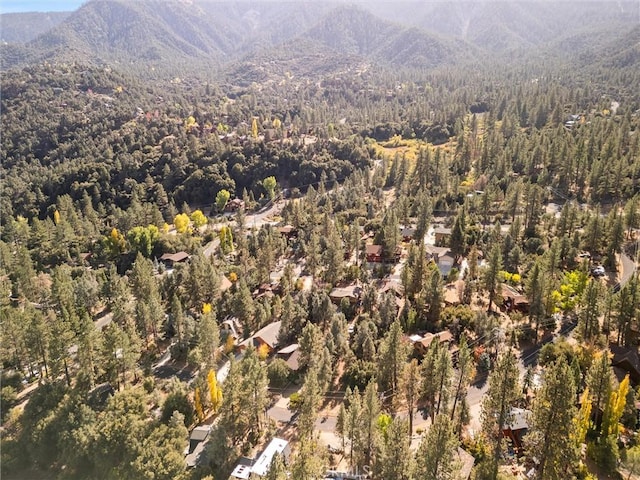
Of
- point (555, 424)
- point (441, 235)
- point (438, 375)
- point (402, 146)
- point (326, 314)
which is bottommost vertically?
point (326, 314)

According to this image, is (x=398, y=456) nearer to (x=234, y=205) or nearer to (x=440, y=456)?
(x=440, y=456)

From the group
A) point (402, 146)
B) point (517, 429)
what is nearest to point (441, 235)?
point (517, 429)

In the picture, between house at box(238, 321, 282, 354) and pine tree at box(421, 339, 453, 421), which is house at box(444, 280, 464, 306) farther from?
house at box(238, 321, 282, 354)

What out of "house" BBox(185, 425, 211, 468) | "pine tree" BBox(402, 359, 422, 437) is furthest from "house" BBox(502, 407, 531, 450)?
"house" BBox(185, 425, 211, 468)

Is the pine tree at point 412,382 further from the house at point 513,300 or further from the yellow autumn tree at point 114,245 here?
the yellow autumn tree at point 114,245

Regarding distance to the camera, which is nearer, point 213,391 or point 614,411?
point 614,411

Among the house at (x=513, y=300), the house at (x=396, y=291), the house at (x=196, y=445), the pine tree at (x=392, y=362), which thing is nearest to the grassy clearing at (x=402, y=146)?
the house at (x=396, y=291)

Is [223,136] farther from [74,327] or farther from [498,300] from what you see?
[498,300]
